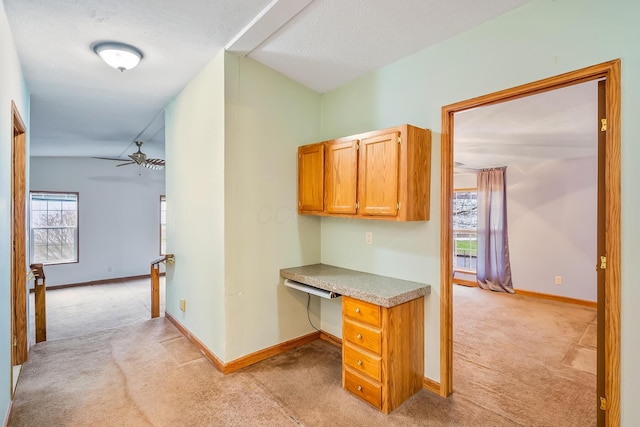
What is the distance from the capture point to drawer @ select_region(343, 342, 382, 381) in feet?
7.50

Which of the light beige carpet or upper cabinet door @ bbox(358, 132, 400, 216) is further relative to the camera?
upper cabinet door @ bbox(358, 132, 400, 216)

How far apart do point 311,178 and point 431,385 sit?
2057mm

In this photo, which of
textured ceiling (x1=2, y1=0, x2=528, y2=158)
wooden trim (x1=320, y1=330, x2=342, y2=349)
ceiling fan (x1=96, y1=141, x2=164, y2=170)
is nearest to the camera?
textured ceiling (x1=2, y1=0, x2=528, y2=158)

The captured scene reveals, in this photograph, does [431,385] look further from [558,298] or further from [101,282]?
[101,282]

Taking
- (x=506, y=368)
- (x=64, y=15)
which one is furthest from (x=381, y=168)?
(x=64, y=15)

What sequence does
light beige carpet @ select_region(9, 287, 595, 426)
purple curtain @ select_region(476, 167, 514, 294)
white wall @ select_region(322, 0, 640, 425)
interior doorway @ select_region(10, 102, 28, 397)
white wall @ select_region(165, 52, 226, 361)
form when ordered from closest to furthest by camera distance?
white wall @ select_region(322, 0, 640, 425) < light beige carpet @ select_region(9, 287, 595, 426) < interior doorway @ select_region(10, 102, 28, 397) < white wall @ select_region(165, 52, 226, 361) < purple curtain @ select_region(476, 167, 514, 294)

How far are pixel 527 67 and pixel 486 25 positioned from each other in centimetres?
45

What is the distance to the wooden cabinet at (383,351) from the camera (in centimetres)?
225

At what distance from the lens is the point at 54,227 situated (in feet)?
21.1

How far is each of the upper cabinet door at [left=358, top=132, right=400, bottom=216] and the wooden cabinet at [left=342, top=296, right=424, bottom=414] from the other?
753 mm

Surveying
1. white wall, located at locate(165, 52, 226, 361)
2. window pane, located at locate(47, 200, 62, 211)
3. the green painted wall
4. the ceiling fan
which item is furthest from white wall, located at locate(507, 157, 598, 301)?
window pane, located at locate(47, 200, 62, 211)

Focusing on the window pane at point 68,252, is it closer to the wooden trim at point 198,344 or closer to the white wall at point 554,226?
the wooden trim at point 198,344

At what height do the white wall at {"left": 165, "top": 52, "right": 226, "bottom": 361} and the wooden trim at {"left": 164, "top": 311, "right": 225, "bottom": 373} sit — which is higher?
the white wall at {"left": 165, "top": 52, "right": 226, "bottom": 361}

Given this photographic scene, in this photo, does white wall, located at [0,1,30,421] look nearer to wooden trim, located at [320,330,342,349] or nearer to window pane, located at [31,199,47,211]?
wooden trim, located at [320,330,342,349]
